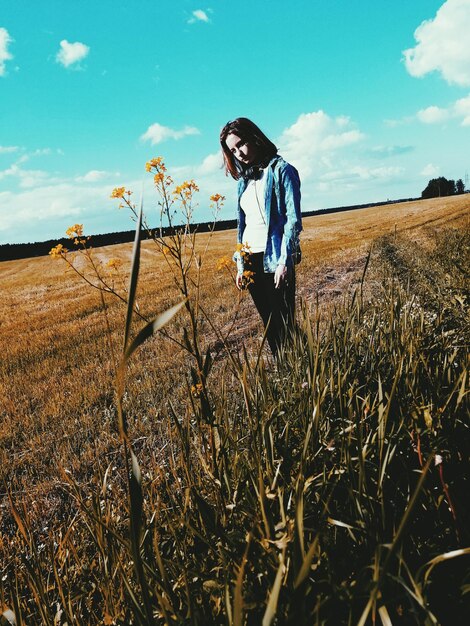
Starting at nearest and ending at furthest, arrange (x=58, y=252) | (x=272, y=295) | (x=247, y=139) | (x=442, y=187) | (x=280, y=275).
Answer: (x=58, y=252)
(x=280, y=275)
(x=247, y=139)
(x=272, y=295)
(x=442, y=187)

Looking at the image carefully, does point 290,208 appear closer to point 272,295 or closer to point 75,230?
point 272,295

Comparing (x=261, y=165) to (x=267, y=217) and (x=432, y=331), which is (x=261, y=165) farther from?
(x=432, y=331)

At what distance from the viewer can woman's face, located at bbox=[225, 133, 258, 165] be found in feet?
11.3

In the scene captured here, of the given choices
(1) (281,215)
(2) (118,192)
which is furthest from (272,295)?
(2) (118,192)

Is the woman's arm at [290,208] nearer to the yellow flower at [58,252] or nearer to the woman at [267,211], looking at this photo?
the woman at [267,211]

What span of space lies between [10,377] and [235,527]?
5410 millimetres

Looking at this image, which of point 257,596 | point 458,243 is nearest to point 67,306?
point 458,243

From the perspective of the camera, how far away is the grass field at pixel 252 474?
113 centimetres

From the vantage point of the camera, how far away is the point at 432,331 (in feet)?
9.24

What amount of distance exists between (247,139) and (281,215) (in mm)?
682

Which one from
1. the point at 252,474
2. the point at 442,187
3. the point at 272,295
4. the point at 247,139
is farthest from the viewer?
the point at 442,187

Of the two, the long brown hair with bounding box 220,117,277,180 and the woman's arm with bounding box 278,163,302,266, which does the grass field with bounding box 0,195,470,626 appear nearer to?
the woman's arm with bounding box 278,163,302,266

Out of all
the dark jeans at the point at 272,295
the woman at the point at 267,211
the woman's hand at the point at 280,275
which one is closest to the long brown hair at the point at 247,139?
the woman at the point at 267,211

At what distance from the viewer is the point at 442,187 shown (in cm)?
11131
